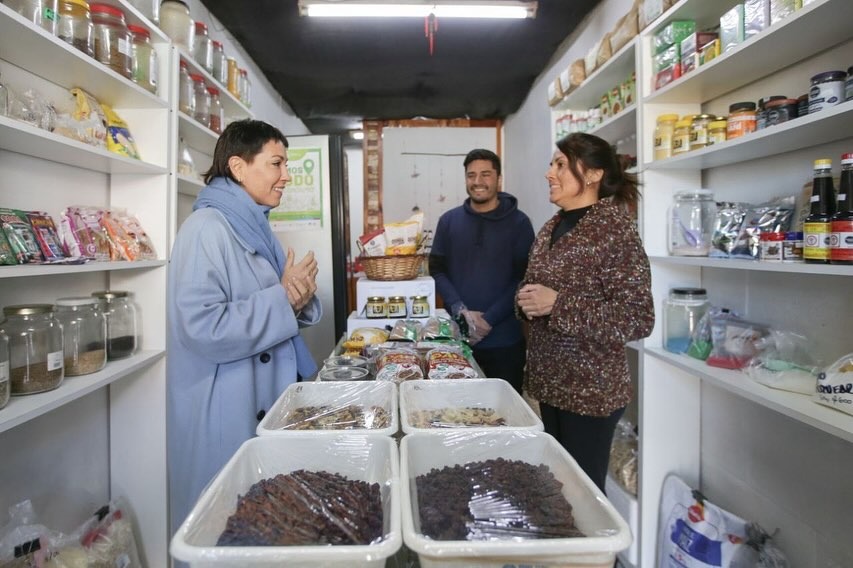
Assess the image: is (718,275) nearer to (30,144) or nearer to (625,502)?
(625,502)

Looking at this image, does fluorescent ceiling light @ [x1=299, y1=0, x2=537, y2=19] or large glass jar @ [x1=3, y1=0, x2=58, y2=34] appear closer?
large glass jar @ [x1=3, y1=0, x2=58, y2=34]

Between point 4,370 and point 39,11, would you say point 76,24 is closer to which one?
point 39,11

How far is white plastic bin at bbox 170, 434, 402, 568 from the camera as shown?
1.70 feet

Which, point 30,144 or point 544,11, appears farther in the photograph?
point 544,11

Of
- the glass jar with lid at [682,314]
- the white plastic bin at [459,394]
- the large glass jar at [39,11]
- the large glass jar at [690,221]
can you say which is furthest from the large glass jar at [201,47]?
the glass jar with lid at [682,314]

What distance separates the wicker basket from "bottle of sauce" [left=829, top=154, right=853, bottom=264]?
1.35 m

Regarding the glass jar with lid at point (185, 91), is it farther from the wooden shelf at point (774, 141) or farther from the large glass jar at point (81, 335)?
the wooden shelf at point (774, 141)

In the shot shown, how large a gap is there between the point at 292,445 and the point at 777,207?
5.26 feet

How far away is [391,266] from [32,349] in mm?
1191

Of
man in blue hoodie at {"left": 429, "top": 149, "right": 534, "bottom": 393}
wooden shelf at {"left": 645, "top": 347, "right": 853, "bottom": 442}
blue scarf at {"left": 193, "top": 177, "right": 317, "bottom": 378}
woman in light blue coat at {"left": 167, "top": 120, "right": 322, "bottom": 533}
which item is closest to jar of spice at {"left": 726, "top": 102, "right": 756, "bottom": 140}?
wooden shelf at {"left": 645, "top": 347, "right": 853, "bottom": 442}

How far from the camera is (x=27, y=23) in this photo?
1182 millimetres

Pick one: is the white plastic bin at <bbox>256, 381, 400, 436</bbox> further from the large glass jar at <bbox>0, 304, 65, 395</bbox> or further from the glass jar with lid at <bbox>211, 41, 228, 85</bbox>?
the glass jar with lid at <bbox>211, 41, 228, 85</bbox>

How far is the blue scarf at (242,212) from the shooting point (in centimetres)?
133

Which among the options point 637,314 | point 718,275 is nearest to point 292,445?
point 637,314
